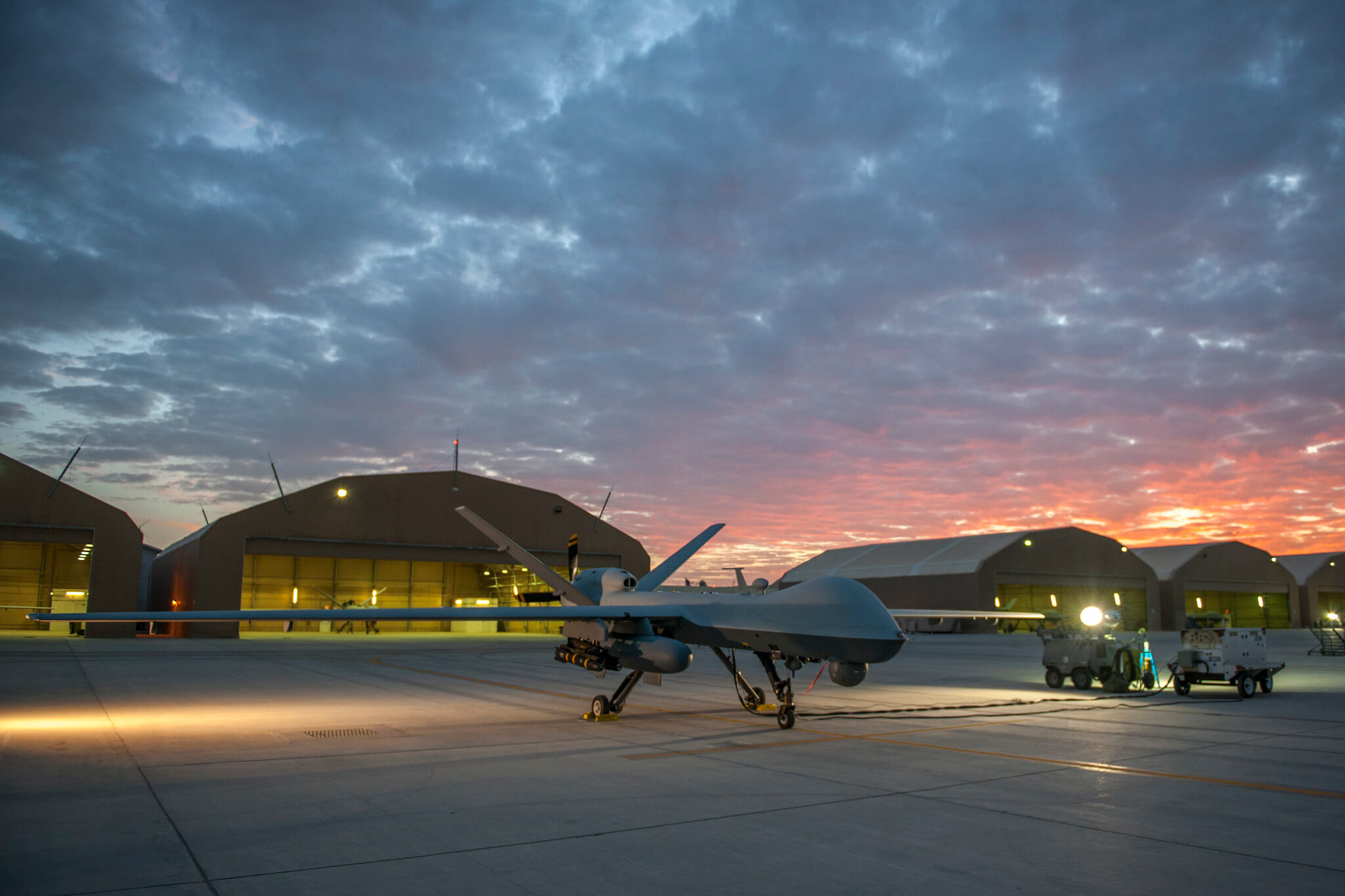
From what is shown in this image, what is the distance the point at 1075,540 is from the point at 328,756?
75991mm

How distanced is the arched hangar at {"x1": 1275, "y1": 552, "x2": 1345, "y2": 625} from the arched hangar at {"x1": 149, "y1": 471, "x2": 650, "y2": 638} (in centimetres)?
7677

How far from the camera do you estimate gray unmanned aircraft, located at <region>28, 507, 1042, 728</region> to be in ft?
39.4

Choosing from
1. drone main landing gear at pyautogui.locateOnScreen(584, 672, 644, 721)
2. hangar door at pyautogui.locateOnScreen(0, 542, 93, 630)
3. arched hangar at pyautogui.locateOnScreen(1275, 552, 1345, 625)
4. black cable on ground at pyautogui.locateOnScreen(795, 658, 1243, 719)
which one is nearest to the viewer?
drone main landing gear at pyautogui.locateOnScreen(584, 672, 644, 721)

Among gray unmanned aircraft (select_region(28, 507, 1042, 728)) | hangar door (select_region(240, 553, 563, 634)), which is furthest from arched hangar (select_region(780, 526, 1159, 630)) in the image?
gray unmanned aircraft (select_region(28, 507, 1042, 728))

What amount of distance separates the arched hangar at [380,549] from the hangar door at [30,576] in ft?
23.6

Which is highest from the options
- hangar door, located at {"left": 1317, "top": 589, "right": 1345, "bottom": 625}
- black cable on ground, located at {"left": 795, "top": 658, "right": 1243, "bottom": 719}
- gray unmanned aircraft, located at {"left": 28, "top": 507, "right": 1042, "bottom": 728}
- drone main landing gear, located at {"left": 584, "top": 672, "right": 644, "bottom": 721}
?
gray unmanned aircraft, located at {"left": 28, "top": 507, "right": 1042, "bottom": 728}

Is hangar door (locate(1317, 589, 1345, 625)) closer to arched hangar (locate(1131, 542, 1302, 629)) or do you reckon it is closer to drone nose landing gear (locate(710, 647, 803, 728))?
arched hangar (locate(1131, 542, 1302, 629))

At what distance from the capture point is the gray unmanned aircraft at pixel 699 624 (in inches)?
472

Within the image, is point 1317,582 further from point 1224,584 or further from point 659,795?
point 659,795

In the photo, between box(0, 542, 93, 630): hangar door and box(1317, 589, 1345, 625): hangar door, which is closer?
box(0, 542, 93, 630): hangar door

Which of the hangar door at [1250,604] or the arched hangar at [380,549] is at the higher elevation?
the arched hangar at [380,549]

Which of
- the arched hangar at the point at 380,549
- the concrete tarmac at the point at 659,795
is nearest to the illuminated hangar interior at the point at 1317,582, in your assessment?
the arched hangar at the point at 380,549

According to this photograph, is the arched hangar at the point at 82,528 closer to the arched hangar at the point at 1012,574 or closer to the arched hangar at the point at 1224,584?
the arched hangar at the point at 1012,574

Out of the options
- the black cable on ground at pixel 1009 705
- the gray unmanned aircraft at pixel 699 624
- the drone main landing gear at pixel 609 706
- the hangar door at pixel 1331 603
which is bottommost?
the hangar door at pixel 1331 603
